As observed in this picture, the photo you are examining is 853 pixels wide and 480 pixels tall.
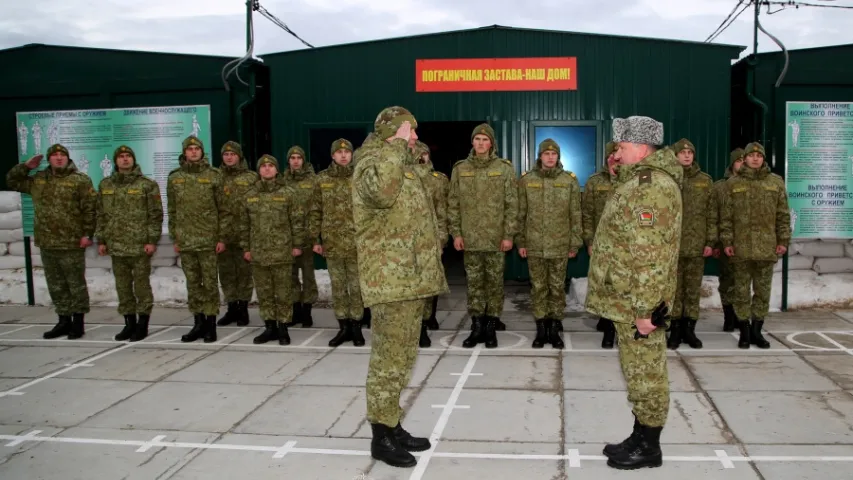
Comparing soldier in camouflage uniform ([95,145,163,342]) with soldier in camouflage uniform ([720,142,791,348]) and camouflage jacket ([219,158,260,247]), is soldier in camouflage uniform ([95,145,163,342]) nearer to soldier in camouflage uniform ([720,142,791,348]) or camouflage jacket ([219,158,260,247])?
camouflage jacket ([219,158,260,247])

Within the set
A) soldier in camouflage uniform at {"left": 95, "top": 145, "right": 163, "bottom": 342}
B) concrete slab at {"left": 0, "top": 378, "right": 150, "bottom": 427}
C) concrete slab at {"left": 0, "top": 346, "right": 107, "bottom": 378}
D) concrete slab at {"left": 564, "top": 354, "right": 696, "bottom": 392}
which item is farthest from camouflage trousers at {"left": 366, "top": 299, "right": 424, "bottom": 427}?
soldier in camouflage uniform at {"left": 95, "top": 145, "right": 163, "bottom": 342}

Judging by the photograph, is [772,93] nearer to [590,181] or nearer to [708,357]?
[590,181]

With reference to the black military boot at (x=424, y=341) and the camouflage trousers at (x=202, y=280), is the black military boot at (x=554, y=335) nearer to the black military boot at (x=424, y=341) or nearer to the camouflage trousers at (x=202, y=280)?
the black military boot at (x=424, y=341)

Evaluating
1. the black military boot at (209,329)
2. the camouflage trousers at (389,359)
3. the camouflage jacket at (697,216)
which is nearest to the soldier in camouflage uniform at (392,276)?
the camouflage trousers at (389,359)

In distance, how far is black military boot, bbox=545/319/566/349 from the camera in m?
6.32

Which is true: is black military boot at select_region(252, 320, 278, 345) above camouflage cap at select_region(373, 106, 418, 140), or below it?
below

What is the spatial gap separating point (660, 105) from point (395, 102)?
3.19m

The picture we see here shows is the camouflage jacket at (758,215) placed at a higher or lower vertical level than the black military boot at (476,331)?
higher

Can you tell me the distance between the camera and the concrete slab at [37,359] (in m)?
5.80

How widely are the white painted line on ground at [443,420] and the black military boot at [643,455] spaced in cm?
96

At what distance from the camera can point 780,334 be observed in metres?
6.81

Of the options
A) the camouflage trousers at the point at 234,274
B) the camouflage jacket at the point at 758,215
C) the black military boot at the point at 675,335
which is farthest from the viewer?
the camouflage trousers at the point at 234,274

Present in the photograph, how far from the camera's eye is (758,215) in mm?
6145

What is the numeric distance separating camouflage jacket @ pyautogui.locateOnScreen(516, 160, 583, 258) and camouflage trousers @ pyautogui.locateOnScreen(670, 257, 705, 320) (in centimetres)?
94
